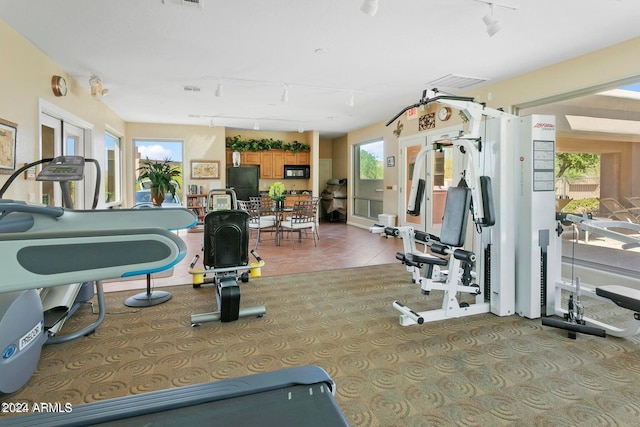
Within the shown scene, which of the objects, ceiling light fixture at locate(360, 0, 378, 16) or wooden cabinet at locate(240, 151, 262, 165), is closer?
ceiling light fixture at locate(360, 0, 378, 16)

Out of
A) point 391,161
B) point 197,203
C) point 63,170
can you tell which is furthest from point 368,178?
point 63,170

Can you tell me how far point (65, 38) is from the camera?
3.60m

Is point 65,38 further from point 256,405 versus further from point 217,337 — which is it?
point 256,405

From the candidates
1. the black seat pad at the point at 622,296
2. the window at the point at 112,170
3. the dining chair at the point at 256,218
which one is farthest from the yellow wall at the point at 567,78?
the window at the point at 112,170

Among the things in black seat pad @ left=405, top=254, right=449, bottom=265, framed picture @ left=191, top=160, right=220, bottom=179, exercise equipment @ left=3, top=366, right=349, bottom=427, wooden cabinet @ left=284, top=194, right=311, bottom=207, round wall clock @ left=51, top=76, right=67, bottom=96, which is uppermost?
round wall clock @ left=51, top=76, right=67, bottom=96

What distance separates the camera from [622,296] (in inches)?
96.0

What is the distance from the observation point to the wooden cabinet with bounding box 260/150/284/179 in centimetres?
986

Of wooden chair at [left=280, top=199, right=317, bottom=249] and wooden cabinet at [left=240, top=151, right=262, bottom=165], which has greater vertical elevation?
wooden cabinet at [left=240, top=151, right=262, bottom=165]

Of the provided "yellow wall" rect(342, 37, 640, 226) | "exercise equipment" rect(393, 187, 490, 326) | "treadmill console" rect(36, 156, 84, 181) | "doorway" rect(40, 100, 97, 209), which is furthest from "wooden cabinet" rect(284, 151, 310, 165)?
"treadmill console" rect(36, 156, 84, 181)

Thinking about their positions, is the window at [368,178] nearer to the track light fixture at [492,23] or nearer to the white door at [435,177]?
the white door at [435,177]

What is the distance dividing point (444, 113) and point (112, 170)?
22.4ft

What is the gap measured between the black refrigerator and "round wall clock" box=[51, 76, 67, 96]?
497 cm

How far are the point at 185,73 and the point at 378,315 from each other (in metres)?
3.95

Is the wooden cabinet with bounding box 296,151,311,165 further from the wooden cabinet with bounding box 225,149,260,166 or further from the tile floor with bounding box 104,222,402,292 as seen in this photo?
the tile floor with bounding box 104,222,402,292
